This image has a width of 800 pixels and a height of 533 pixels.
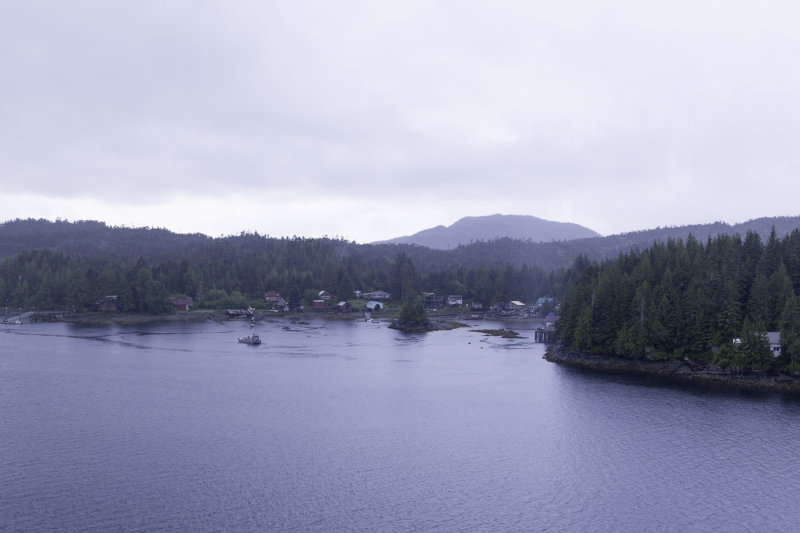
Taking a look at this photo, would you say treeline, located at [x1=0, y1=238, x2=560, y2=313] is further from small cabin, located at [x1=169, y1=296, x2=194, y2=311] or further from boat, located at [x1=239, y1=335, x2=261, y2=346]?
boat, located at [x1=239, y1=335, x2=261, y2=346]

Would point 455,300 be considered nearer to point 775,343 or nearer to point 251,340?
point 251,340

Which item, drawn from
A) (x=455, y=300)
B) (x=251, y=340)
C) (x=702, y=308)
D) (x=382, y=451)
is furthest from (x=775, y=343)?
(x=455, y=300)

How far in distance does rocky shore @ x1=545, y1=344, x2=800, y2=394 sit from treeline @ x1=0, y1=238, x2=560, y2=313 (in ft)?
295

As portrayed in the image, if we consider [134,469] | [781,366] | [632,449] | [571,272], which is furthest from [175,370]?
[571,272]

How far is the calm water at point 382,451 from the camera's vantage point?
2933cm

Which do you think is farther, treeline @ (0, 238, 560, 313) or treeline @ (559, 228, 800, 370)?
treeline @ (0, 238, 560, 313)

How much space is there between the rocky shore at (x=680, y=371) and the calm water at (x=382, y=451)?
4703mm

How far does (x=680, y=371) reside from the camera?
6556 cm

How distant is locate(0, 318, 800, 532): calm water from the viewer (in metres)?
29.3

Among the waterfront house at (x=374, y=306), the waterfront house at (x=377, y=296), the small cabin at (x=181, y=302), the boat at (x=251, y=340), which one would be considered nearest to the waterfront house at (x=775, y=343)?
the boat at (x=251, y=340)

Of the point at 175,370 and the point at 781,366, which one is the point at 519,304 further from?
the point at 175,370

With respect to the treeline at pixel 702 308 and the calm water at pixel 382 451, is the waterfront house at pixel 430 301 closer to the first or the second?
the treeline at pixel 702 308

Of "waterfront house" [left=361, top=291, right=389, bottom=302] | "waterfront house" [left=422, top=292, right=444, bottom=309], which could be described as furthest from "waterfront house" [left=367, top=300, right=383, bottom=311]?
"waterfront house" [left=422, top=292, right=444, bottom=309]

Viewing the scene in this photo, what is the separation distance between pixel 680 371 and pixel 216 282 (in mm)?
137365
